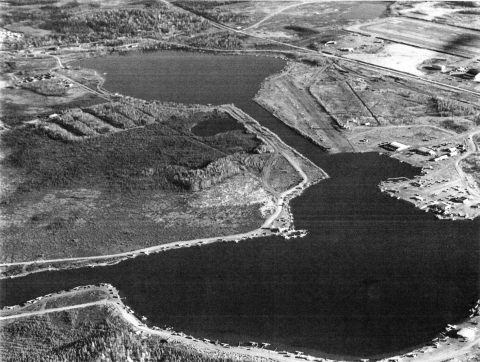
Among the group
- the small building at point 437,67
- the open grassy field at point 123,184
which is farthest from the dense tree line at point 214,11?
the open grassy field at point 123,184

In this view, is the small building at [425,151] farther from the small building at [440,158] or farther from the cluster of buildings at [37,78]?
the cluster of buildings at [37,78]

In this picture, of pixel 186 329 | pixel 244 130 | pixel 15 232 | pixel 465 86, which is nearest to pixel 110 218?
pixel 15 232

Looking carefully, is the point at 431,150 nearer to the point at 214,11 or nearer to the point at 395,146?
the point at 395,146

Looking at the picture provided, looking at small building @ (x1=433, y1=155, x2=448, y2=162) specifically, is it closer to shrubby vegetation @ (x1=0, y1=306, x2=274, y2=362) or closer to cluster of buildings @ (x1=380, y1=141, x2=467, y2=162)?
cluster of buildings @ (x1=380, y1=141, x2=467, y2=162)

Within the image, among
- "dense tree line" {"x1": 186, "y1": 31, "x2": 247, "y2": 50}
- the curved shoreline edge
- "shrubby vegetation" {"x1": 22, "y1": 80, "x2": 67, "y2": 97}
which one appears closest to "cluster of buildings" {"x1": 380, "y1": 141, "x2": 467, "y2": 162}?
the curved shoreline edge

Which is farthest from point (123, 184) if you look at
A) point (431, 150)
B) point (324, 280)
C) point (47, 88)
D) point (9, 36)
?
point (9, 36)
